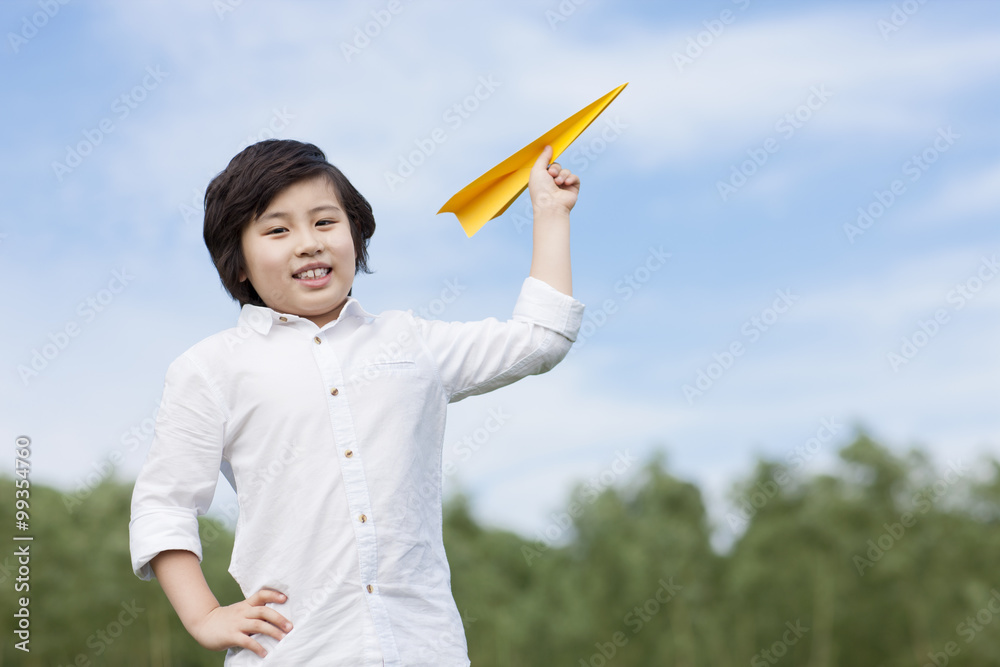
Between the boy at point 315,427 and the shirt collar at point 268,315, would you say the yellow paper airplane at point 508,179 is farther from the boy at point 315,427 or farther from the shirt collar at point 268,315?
the shirt collar at point 268,315

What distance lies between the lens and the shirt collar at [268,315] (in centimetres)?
203

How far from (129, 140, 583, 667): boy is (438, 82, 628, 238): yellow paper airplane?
0.41 ft

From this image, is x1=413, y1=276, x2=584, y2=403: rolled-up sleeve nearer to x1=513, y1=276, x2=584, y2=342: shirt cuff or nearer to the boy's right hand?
x1=513, y1=276, x2=584, y2=342: shirt cuff

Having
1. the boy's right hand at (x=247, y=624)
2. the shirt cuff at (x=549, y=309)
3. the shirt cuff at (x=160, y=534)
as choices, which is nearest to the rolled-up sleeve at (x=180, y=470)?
the shirt cuff at (x=160, y=534)

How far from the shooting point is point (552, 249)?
213 cm

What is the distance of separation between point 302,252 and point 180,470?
525 mm

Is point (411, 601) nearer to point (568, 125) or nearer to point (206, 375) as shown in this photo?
point (206, 375)

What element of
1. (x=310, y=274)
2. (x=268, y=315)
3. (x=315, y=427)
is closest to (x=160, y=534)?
(x=315, y=427)

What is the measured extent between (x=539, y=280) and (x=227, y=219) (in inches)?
28.2

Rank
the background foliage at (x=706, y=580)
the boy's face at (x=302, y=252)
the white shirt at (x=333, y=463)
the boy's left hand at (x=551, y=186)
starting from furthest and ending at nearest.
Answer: the background foliage at (x=706, y=580)
the boy's left hand at (x=551, y=186)
the boy's face at (x=302, y=252)
the white shirt at (x=333, y=463)

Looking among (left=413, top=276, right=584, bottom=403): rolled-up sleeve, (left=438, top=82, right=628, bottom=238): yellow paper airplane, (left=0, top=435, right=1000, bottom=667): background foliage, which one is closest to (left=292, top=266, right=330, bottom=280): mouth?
(left=413, top=276, right=584, bottom=403): rolled-up sleeve

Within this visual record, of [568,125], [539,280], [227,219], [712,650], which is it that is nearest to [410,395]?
[539,280]

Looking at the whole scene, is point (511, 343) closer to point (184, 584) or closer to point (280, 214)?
point (280, 214)

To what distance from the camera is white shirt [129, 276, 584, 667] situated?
1.83m
